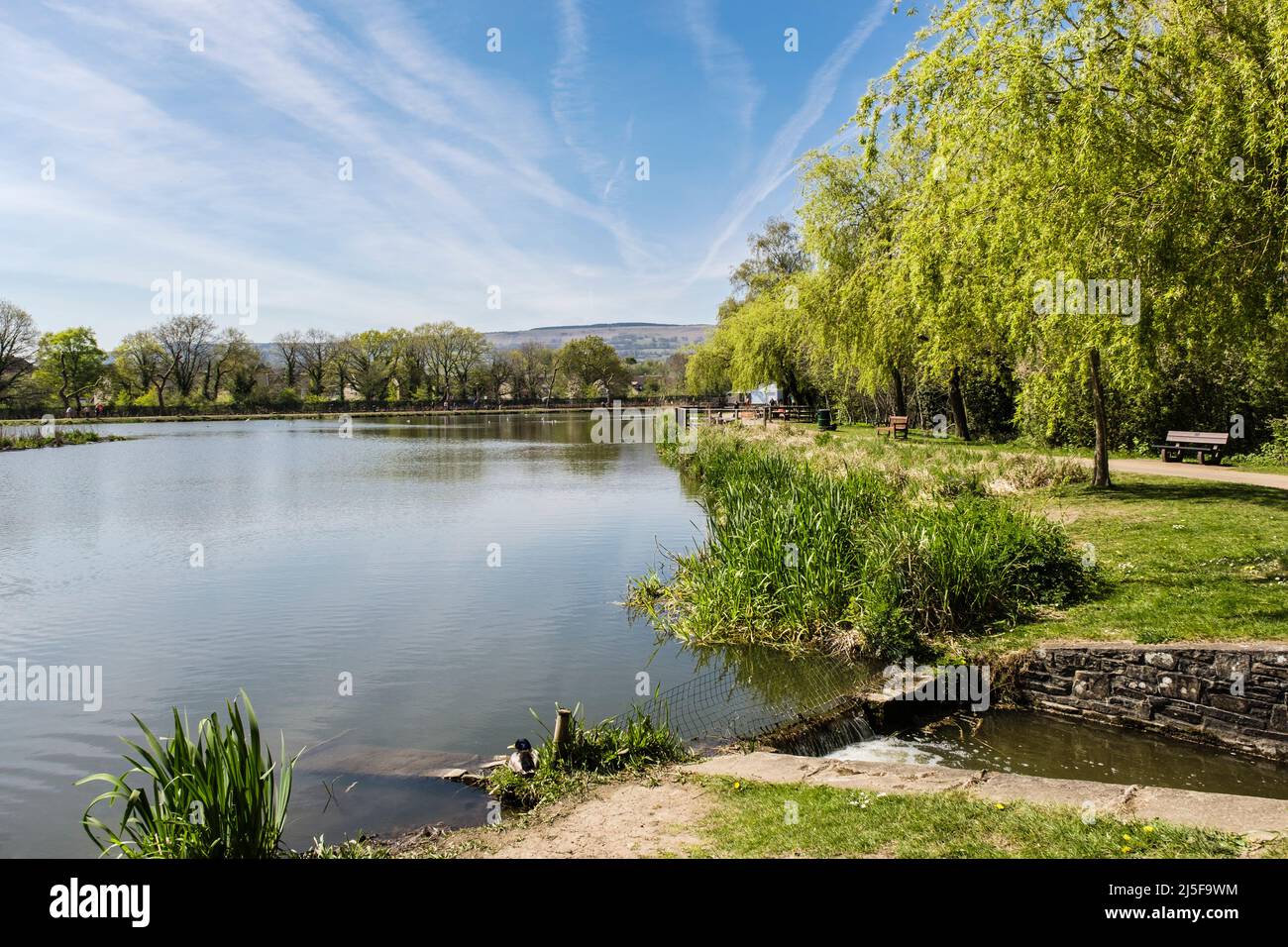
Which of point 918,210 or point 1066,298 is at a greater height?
point 918,210

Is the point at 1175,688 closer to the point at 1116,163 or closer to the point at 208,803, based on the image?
the point at 1116,163

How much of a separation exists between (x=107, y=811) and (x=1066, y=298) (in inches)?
453

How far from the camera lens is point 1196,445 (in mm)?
18766

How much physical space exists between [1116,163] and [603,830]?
933cm

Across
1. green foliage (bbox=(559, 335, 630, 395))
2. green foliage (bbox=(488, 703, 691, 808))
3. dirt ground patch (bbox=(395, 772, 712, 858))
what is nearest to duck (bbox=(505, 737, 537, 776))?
green foliage (bbox=(488, 703, 691, 808))

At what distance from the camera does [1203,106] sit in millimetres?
8812

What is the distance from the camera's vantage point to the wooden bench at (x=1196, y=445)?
18.4m

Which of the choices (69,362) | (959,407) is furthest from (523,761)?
(69,362)

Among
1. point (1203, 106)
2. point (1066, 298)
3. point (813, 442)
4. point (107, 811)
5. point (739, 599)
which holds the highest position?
point (1203, 106)

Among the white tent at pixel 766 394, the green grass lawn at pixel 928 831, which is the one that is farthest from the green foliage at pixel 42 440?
the green grass lawn at pixel 928 831
